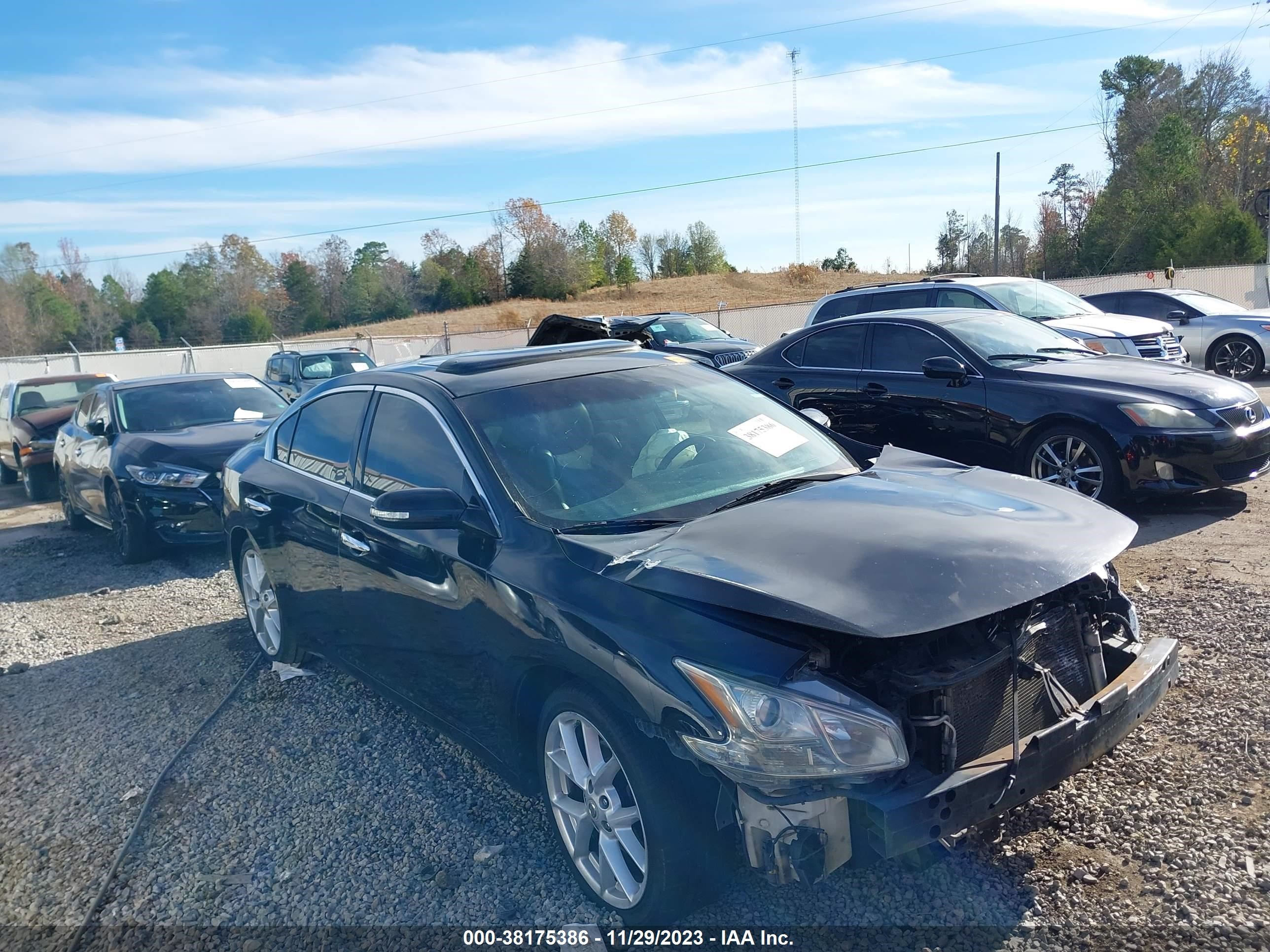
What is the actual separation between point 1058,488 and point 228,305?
73944 millimetres

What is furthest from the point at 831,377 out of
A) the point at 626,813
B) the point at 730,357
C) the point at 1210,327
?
the point at 1210,327

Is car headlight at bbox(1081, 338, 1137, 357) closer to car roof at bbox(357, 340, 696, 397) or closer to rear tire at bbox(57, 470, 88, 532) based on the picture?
car roof at bbox(357, 340, 696, 397)

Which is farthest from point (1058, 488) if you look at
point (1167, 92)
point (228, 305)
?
point (228, 305)

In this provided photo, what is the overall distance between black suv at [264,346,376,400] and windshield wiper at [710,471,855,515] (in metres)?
14.5

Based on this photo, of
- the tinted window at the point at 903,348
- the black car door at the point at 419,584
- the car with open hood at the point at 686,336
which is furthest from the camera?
Result: the car with open hood at the point at 686,336

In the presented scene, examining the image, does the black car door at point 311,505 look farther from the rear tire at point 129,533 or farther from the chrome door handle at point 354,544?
the rear tire at point 129,533

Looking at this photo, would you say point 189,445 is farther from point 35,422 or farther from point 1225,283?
point 1225,283

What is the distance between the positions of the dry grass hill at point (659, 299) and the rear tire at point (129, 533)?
46184mm

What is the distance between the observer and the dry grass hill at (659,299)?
195ft

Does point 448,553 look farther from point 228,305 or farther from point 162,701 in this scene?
point 228,305

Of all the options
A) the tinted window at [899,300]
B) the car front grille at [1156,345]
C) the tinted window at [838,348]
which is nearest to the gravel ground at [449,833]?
the tinted window at [838,348]

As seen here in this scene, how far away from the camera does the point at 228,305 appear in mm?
68625

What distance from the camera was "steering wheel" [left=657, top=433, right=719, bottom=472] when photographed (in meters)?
3.65

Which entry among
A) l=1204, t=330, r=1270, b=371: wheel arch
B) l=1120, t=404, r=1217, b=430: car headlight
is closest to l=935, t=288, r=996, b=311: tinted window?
l=1120, t=404, r=1217, b=430: car headlight
